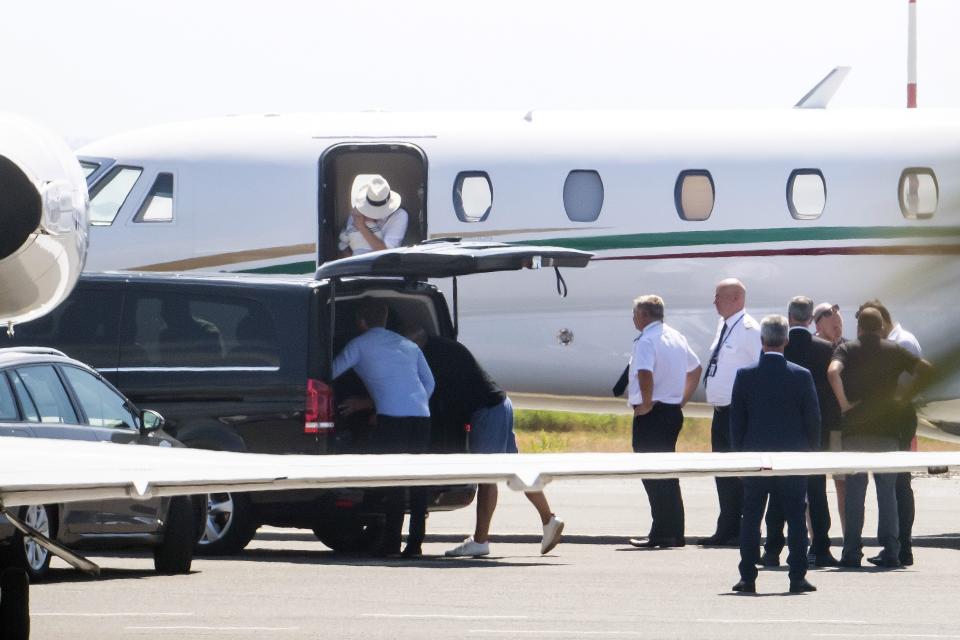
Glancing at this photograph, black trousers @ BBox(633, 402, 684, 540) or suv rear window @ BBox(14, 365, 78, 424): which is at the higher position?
suv rear window @ BBox(14, 365, 78, 424)

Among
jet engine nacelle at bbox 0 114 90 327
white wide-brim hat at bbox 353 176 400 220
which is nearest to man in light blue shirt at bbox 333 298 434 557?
white wide-brim hat at bbox 353 176 400 220

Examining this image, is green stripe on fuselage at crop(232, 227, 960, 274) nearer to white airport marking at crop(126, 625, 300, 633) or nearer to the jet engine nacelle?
white airport marking at crop(126, 625, 300, 633)

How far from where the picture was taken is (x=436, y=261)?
40.7 ft

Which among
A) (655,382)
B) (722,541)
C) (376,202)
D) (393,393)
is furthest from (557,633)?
(376,202)

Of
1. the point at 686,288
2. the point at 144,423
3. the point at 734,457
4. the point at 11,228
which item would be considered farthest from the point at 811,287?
the point at 11,228

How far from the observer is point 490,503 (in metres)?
12.0

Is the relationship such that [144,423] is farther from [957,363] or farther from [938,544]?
[957,363]

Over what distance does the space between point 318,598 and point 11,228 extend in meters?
4.72

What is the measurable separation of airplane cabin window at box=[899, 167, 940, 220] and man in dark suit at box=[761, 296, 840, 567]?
8.20 metres

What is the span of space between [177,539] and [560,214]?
6.74 metres

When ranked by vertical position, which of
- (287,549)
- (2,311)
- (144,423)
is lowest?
(287,549)

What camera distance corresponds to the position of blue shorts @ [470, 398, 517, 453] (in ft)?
40.0

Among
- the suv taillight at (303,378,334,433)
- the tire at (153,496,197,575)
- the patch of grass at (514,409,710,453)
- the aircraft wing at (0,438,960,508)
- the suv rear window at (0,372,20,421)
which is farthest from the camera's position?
the patch of grass at (514,409,710,453)

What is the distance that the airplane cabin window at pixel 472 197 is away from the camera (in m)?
16.6
